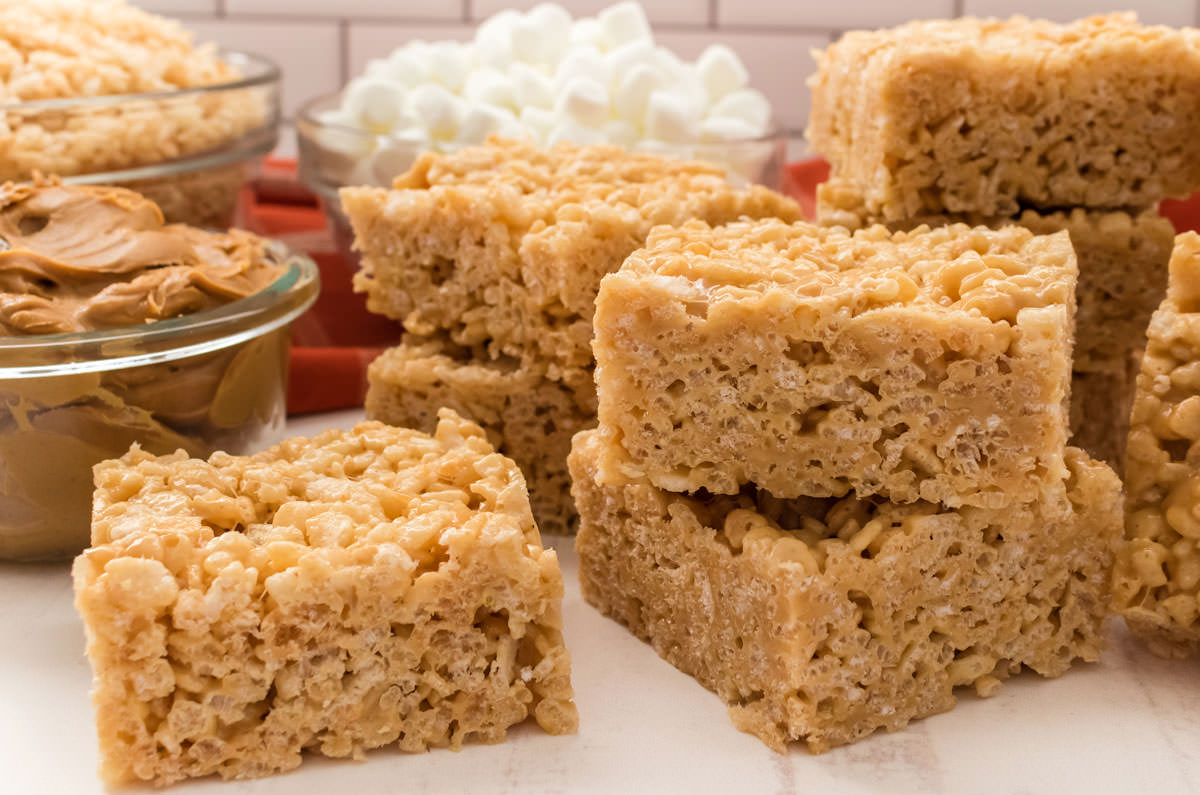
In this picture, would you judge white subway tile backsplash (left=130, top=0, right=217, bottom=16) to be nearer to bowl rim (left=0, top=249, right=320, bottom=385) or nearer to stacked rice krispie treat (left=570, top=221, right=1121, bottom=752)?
bowl rim (left=0, top=249, right=320, bottom=385)

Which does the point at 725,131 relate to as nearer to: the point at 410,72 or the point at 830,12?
the point at 410,72

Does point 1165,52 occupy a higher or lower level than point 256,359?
higher

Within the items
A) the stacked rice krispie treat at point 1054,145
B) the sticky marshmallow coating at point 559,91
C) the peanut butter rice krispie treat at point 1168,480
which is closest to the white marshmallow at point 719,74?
the sticky marshmallow coating at point 559,91

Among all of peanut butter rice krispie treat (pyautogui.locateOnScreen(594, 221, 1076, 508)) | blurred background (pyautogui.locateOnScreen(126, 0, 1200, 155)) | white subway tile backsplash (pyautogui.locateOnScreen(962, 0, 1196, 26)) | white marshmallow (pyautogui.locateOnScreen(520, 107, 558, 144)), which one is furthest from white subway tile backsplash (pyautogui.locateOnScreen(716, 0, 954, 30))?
peanut butter rice krispie treat (pyautogui.locateOnScreen(594, 221, 1076, 508))

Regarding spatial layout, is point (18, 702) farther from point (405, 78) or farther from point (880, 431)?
point (405, 78)

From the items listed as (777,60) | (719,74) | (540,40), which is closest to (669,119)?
(719,74)

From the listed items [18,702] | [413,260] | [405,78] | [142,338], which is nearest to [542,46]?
[405,78]
